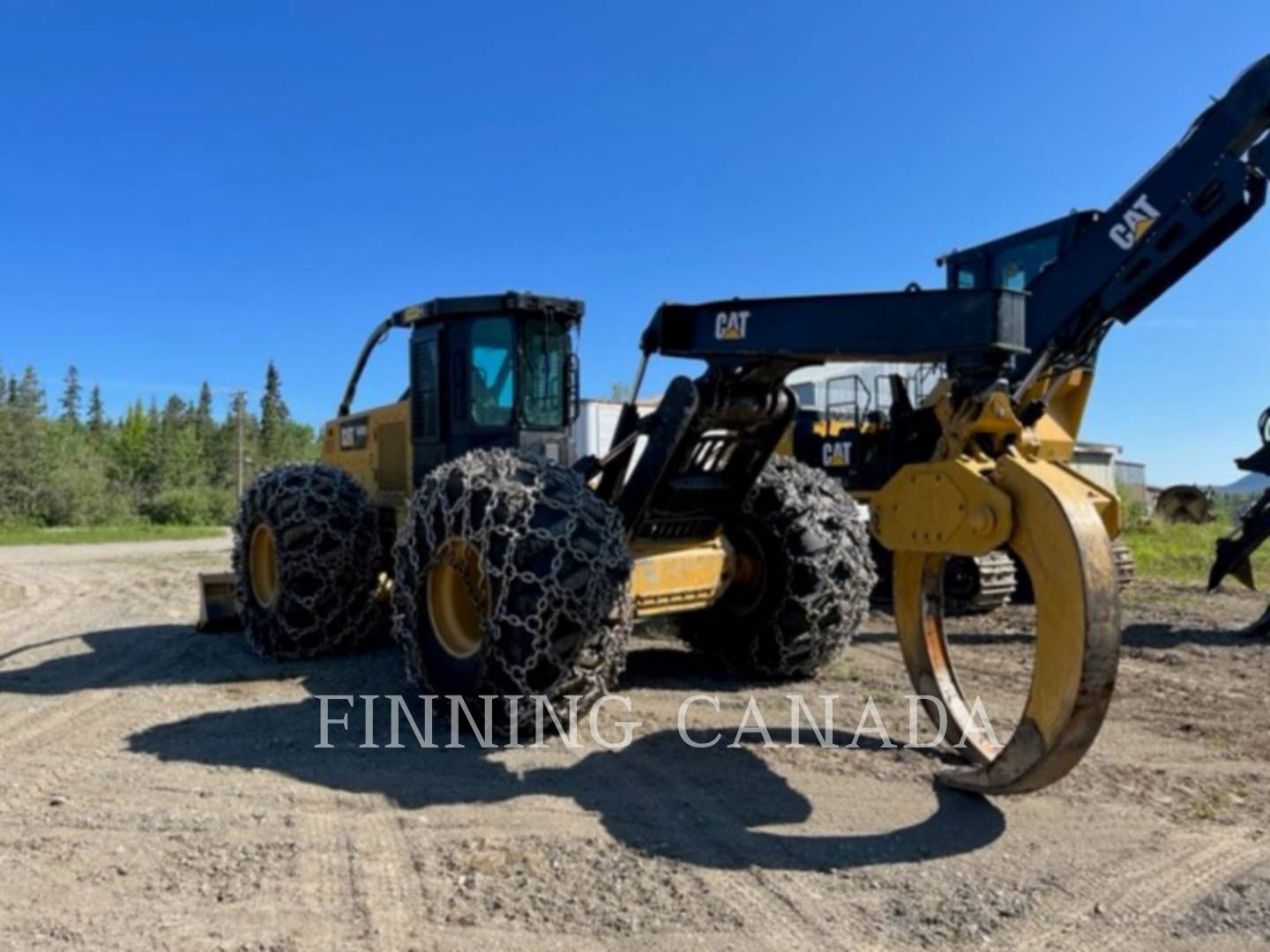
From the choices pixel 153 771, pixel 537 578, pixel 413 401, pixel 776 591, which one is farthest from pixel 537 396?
pixel 153 771

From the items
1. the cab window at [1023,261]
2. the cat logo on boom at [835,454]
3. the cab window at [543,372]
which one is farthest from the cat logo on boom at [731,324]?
the cat logo on boom at [835,454]

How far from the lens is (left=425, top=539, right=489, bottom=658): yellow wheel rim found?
203 inches

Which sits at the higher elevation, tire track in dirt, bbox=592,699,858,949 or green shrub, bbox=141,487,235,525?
green shrub, bbox=141,487,235,525

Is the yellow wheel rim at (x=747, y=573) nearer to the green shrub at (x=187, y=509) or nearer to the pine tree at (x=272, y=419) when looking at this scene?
the green shrub at (x=187, y=509)

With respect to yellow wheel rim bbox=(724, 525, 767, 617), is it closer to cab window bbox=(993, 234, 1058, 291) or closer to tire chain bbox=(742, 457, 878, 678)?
tire chain bbox=(742, 457, 878, 678)

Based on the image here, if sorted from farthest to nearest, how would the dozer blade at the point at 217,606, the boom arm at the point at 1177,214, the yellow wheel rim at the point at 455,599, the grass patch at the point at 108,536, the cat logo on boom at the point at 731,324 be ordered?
the grass patch at the point at 108,536 → the dozer blade at the point at 217,606 → the boom arm at the point at 1177,214 → the yellow wheel rim at the point at 455,599 → the cat logo on boom at the point at 731,324

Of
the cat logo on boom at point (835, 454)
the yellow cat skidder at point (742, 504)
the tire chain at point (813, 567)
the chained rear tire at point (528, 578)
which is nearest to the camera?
the yellow cat skidder at point (742, 504)

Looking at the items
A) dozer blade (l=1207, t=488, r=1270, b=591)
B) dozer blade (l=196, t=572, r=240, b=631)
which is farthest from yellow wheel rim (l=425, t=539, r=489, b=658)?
dozer blade (l=1207, t=488, r=1270, b=591)

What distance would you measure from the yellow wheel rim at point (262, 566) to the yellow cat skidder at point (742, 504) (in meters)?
0.03

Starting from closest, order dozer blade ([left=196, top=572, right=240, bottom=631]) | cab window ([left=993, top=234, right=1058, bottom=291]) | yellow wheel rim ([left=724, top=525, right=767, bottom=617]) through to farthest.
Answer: yellow wheel rim ([left=724, top=525, right=767, bottom=617]) → dozer blade ([left=196, top=572, right=240, bottom=631]) → cab window ([left=993, top=234, right=1058, bottom=291])

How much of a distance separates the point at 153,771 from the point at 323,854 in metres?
1.49

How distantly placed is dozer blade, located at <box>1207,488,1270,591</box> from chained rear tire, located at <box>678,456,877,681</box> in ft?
18.6

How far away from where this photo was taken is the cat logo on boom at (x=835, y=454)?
1115cm

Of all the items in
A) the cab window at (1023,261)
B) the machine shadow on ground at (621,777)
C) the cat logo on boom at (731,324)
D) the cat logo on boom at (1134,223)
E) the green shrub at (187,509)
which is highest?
the cab window at (1023,261)
